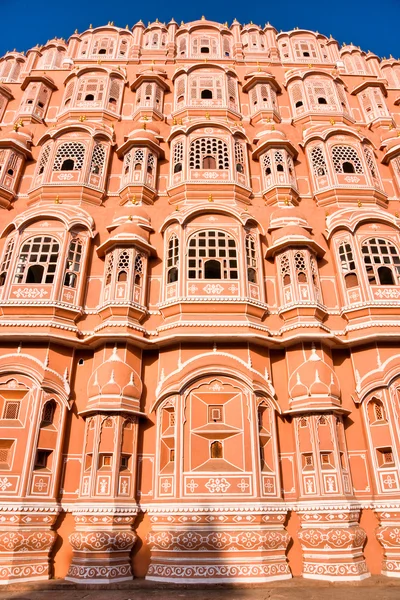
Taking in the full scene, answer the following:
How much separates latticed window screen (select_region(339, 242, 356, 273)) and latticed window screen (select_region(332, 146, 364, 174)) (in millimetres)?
4214

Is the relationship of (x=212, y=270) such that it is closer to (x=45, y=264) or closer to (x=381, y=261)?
(x=45, y=264)

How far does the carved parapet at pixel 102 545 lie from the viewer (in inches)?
416

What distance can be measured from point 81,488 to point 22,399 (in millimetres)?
2935

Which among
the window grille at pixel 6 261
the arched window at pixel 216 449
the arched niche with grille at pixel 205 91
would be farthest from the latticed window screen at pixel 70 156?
the arched window at pixel 216 449

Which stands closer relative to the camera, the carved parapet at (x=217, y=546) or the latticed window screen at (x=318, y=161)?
→ the carved parapet at (x=217, y=546)

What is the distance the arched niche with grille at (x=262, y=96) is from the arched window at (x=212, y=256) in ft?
29.0

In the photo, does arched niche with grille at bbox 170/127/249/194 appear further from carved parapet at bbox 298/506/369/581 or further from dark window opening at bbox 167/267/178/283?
carved parapet at bbox 298/506/369/581

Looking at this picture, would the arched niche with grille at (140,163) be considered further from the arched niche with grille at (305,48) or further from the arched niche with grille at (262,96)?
the arched niche with grille at (305,48)

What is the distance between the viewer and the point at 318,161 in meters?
18.5

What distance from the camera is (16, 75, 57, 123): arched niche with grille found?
2103 centimetres

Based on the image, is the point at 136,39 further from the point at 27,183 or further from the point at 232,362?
the point at 232,362

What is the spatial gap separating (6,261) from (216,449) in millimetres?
9301

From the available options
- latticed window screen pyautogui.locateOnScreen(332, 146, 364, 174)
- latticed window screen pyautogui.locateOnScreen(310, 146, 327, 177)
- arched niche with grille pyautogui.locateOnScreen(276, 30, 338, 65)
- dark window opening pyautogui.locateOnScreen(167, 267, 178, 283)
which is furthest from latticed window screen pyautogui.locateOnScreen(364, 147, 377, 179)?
dark window opening pyautogui.locateOnScreen(167, 267, 178, 283)

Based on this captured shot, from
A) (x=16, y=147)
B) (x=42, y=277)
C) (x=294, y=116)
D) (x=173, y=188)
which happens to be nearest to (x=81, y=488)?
(x=42, y=277)
